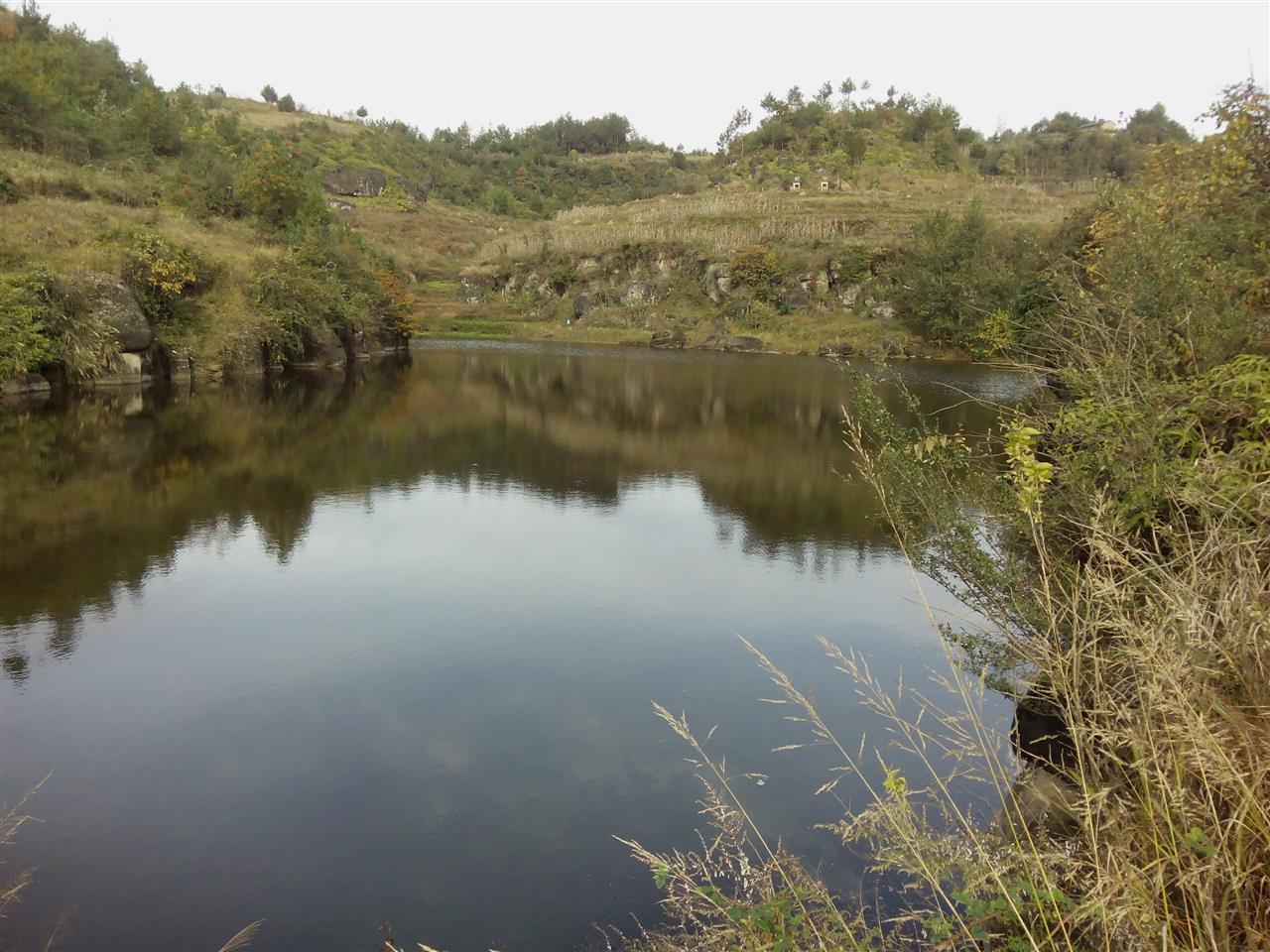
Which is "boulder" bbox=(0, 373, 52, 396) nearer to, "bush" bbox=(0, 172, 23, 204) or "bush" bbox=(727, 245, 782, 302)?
"bush" bbox=(0, 172, 23, 204)

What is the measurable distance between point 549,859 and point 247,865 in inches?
70.5

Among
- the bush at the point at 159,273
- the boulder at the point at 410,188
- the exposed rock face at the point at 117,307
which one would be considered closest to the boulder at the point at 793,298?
the bush at the point at 159,273

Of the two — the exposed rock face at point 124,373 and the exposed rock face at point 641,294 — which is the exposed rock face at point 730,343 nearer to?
the exposed rock face at point 641,294

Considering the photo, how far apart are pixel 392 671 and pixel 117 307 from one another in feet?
70.3

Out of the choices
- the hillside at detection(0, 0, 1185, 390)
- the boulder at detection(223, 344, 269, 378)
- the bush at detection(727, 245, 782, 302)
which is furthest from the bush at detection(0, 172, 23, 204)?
the bush at detection(727, 245, 782, 302)

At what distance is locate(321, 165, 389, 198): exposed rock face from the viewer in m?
85.9

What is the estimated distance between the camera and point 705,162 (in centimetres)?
11275

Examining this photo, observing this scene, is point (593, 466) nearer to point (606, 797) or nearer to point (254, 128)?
point (606, 797)

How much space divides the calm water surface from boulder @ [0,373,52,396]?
5.23 m

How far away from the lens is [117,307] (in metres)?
23.2

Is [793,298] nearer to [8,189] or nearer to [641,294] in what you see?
[641,294]

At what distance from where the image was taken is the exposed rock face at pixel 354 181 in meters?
85.9

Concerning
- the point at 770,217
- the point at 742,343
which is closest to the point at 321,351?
the point at 742,343

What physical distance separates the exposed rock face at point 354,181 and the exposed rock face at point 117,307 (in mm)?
68836
